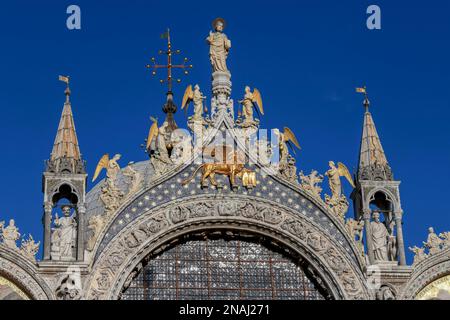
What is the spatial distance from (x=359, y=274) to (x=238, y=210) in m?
2.83

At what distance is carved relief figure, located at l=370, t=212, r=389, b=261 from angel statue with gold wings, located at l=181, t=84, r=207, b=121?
429 centimetres

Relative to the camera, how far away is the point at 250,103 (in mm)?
33312

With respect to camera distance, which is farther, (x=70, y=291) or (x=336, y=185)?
(x=336, y=185)

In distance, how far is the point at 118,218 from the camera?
3155cm

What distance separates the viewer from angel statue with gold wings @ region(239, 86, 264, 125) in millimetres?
33062

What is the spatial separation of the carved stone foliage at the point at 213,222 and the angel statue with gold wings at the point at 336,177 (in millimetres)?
905

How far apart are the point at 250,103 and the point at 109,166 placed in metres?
3.50

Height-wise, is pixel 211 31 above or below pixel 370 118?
above

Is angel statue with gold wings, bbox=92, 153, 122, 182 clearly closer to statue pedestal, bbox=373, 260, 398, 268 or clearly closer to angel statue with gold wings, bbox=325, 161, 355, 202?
angel statue with gold wings, bbox=325, 161, 355, 202

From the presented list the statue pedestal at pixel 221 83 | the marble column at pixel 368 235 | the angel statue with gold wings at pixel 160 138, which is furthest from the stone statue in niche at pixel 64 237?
the marble column at pixel 368 235

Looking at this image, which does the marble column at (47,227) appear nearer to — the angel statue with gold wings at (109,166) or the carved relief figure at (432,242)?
the angel statue with gold wings at (109,166)

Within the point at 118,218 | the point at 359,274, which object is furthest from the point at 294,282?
the point at 118,218

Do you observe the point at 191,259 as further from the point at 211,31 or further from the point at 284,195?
the point at 211,31
